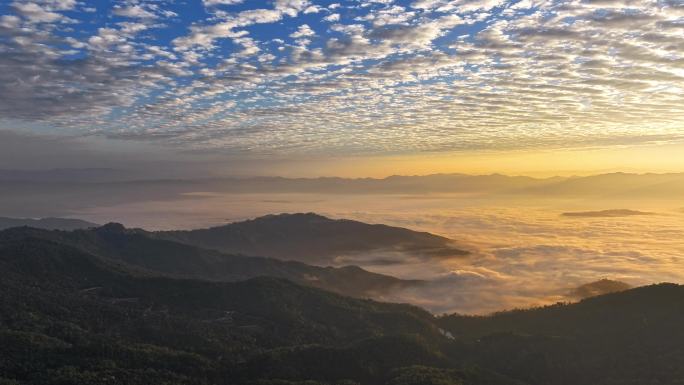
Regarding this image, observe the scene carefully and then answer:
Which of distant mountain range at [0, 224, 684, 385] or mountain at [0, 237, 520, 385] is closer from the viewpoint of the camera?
mountain at [0, 237, 520, 385]

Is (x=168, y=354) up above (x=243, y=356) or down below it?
above

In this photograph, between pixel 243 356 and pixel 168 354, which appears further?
pixel 243 356

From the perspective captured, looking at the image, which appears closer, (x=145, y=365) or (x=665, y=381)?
(x=145, y=365)

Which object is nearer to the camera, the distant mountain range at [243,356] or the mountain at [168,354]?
the mountain at [168,354]

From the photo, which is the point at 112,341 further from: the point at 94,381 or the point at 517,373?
the point at 517,373

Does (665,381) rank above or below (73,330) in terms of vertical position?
below

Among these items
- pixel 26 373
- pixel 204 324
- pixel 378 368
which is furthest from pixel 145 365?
pixel 378 368

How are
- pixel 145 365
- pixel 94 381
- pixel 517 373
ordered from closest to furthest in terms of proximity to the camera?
pixel 94 381
pixel 145 365
pixel 517 373

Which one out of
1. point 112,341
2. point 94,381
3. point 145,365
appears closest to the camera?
point 94,381

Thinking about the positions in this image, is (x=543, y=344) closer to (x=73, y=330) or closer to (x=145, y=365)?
(x=145, y=365)
